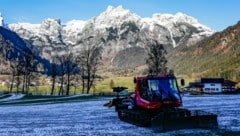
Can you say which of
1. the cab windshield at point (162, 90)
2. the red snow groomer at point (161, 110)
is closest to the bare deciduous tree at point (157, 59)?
the red snow groomer at point (161, 110)

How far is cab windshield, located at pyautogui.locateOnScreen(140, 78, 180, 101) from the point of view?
147ft

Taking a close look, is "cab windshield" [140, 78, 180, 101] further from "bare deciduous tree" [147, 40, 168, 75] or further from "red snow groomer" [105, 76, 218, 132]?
"bare deciduous tree" [147, 40, 168, 75]

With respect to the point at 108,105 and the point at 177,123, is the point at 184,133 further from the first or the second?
the point at 108,105

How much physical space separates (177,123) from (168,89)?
4871mm

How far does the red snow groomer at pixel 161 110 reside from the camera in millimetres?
40719

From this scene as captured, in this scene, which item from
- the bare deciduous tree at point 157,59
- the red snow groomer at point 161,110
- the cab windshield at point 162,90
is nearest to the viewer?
the red snow groomer at point 161,110

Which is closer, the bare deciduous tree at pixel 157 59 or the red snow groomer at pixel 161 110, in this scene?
the red snow groomer at pixel 161 110

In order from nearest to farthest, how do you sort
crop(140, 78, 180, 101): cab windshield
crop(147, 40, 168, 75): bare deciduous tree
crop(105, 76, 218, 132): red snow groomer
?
crop(105, 76, 218, 132): red snow groomer, crop(140, 78, 180, 101): cab windshield, crop(147, 40, 168, 75): bare deciduous tree

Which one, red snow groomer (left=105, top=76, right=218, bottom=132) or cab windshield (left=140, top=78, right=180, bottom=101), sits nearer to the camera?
red snow groomer (left=105, top=76, right=218, bottom=132)

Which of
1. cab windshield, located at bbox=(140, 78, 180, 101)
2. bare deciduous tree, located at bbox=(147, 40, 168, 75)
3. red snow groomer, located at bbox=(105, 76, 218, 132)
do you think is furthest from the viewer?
bare deciduous tree, located at bbox=(147, 40, 168, 75)

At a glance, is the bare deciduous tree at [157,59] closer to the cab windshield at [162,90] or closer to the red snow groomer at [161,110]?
the red snow groomer at [161,110]

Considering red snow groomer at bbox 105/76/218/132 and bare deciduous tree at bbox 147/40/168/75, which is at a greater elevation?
bare deciduous tree at bbox 147/40/168/75

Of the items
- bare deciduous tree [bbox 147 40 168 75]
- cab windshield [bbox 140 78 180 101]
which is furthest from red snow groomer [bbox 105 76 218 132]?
bare deciduous tree [bbox 147 40 168 75]

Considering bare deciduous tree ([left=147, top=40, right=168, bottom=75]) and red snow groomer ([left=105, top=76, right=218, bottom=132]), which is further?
bare deciduous tree ([left=147, top=40, right=168, bottom=75])
